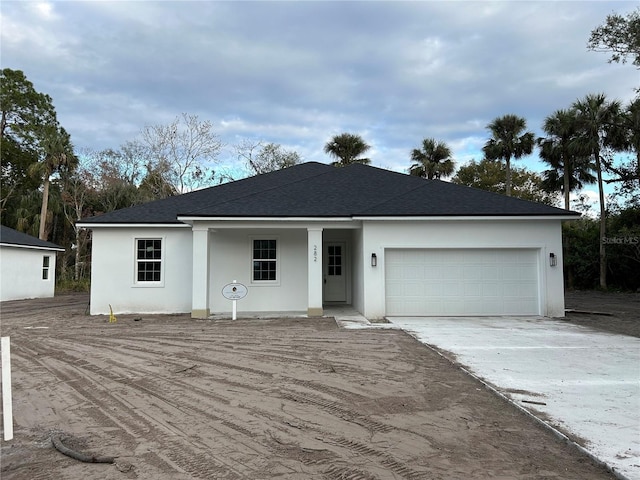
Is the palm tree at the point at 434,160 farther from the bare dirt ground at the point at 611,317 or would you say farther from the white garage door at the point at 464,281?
the white garage door at the point at 464,281

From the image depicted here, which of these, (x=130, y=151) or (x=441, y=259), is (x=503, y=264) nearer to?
(x=441, y=259)

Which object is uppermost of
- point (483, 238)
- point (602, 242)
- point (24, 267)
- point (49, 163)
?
point (49, 163)

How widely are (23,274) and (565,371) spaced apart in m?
24.0

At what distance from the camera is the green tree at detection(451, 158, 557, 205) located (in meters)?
38.1

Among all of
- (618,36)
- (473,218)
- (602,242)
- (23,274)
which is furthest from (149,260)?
(602,242)

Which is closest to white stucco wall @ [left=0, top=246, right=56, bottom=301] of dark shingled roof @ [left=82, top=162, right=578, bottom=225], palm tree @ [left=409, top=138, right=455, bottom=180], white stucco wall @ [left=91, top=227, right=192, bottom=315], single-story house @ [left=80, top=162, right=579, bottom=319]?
white stucco wall @ [left=91, top=227, right=192, bottom=315]

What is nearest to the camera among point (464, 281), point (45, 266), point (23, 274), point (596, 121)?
point (464, 281)

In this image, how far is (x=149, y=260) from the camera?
14.1 metres

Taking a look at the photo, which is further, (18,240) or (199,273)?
(18,240)

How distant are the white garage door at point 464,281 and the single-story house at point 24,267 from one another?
1836 cm

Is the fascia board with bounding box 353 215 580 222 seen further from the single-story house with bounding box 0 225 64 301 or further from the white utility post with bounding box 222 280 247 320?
the single-story house with bounding box 0 225 64 301

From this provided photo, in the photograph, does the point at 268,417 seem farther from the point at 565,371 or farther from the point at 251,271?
the point at 251,271

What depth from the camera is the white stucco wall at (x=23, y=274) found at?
20.3 metres

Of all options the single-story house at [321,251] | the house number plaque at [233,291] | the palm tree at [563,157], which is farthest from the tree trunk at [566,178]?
the house number plaque at [233,291]
